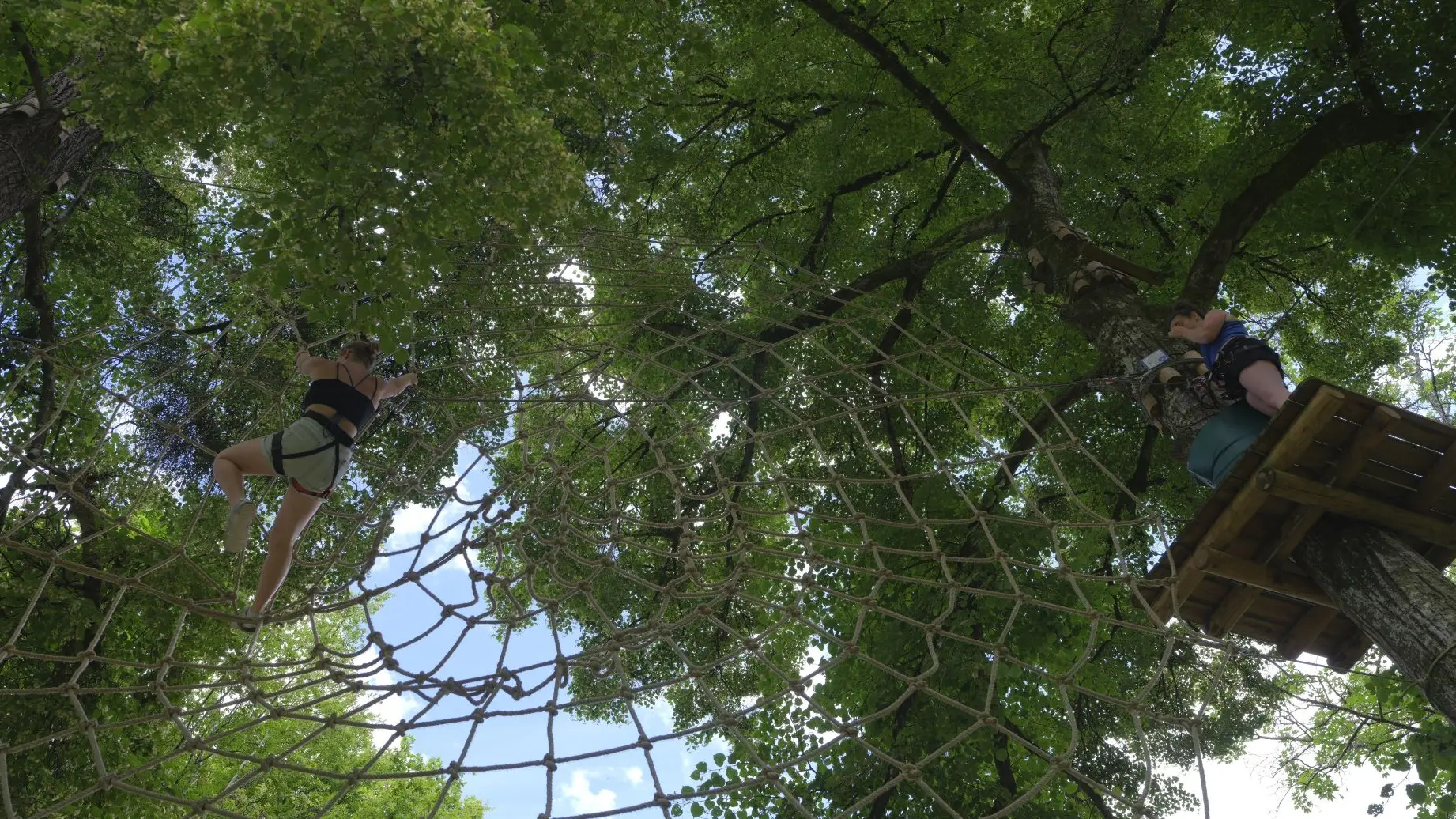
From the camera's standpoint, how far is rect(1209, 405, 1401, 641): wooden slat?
3.27 meters

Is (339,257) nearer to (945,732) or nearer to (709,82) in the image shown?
(945,732)

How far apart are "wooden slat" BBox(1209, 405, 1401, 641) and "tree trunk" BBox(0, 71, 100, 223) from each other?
607 cm

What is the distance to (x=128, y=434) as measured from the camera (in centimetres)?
721

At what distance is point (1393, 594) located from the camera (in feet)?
10.4

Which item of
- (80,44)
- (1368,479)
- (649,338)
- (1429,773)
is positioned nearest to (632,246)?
(649,338)

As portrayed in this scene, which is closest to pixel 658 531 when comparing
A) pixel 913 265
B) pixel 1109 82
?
pixel 913 265

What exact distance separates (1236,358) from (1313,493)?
763mm

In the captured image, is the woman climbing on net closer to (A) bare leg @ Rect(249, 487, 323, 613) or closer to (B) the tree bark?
(A) bare leg @ Rect(249, 487, 323, 613)

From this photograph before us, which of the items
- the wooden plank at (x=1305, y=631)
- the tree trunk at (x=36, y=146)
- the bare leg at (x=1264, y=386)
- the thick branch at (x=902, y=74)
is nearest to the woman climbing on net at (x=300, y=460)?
the tree trunk at (x=36, y=146)

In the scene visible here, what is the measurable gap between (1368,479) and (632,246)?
470 cm

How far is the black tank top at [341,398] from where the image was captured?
4.63m

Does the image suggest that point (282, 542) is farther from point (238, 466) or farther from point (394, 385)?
point (394, 385)

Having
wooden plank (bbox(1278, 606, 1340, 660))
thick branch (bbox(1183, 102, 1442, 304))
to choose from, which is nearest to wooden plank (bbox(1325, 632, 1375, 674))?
wooden plank (bbox(1278, 606, 1340, 660))

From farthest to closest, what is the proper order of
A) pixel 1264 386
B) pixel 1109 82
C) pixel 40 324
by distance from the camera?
pixel 1109 82, pixel 40 324, pixel 1264 386
